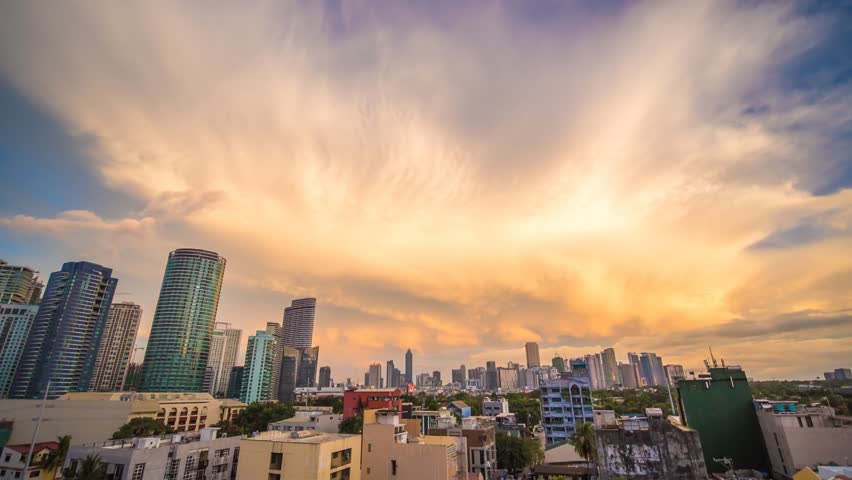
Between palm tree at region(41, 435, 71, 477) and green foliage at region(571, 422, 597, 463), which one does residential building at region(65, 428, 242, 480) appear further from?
green foliage at region(571, 422, 597, 463)

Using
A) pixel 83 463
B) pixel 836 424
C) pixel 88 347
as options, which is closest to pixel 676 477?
pixel 836 424

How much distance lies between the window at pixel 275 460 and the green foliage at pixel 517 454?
47.4m

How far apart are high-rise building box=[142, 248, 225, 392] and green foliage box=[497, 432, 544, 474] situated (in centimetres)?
14842

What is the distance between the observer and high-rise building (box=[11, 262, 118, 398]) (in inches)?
5925

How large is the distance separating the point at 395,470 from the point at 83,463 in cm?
3447

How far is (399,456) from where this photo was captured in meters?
50.9

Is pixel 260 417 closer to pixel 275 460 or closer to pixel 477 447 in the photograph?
pixel 477 447

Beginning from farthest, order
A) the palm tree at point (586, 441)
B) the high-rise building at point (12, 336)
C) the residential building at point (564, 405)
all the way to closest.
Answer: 1. the high-rise building at point (12, 336)
2. the residential building at point (564, 405)
3. the palm tree at point (586, 441)

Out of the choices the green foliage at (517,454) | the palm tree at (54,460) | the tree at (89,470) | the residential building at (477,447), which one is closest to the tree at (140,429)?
the palm tree at (54,460)

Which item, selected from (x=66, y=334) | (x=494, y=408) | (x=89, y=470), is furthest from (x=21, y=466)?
(x=66, y=334)

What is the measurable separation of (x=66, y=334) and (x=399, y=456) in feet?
568

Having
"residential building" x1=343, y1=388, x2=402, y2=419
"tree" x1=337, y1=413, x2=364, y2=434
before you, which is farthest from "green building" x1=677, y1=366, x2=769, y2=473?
"residential building" x1=343, y1=388, x2=402, y2=419

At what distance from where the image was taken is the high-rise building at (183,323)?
166 m

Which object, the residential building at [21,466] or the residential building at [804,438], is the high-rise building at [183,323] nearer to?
the residential building at [21,466]
